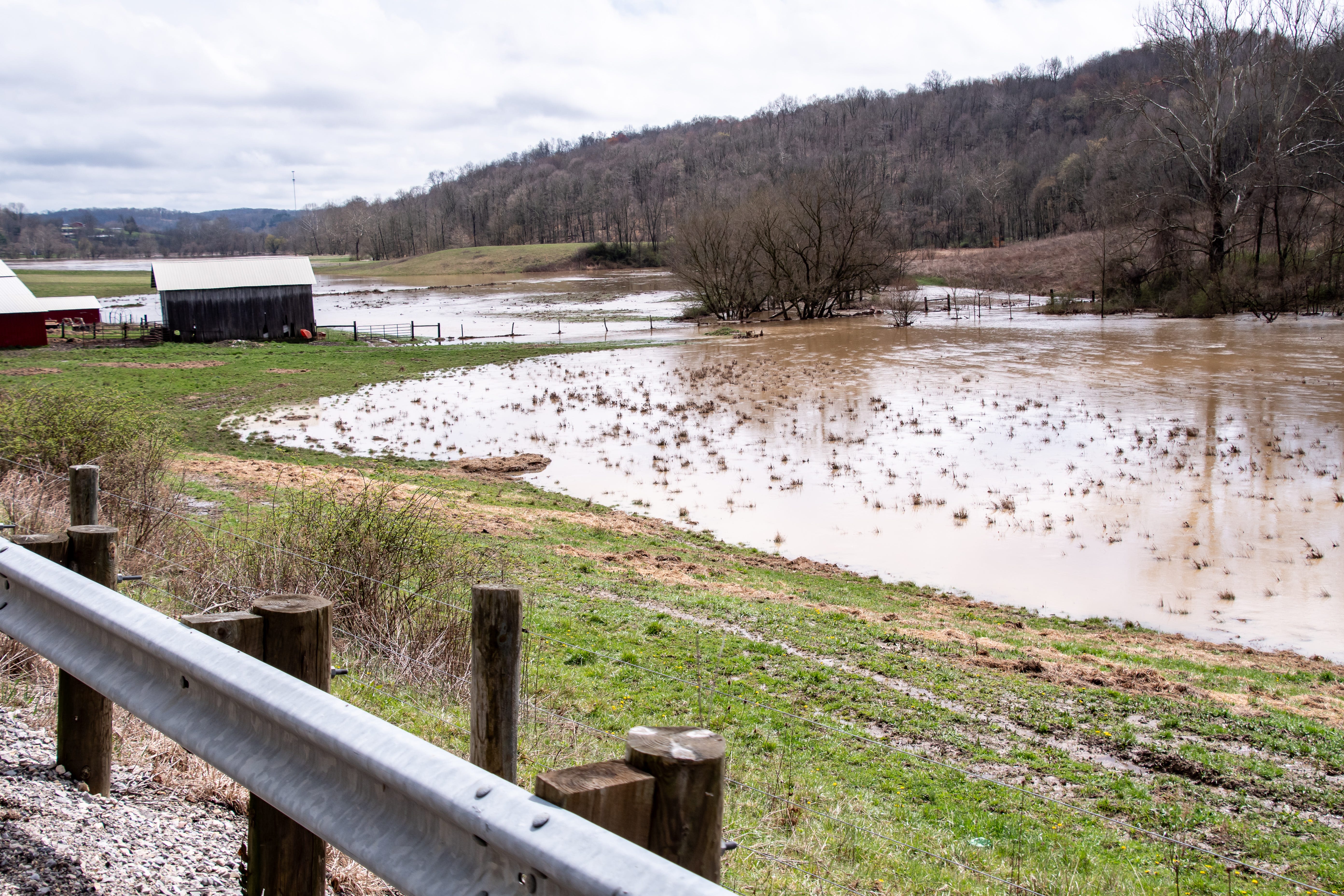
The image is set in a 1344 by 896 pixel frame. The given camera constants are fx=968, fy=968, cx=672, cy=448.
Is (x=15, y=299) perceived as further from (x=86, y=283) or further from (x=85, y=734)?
(x=86, y=283)

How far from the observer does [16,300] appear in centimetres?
4728

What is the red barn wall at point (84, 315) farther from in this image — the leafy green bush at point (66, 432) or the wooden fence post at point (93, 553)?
the wooden fence post at point (93, 553)

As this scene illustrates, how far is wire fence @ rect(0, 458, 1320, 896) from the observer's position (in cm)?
543

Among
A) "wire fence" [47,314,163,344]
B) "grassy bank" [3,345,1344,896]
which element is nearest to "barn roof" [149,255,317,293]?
"wire fence" [47,314,163,344]

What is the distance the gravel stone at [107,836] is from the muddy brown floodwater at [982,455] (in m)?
13.6

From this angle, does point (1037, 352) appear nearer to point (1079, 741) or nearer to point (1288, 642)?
point (1288, 642)

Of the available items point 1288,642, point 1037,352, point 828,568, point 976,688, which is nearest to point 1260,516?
point 1288,642

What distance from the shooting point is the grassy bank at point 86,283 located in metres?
105

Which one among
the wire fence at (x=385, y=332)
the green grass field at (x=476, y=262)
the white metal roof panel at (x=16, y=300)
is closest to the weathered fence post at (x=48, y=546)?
the white metal roof panel at (x=16, y=300)

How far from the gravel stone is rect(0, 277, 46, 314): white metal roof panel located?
52.3m

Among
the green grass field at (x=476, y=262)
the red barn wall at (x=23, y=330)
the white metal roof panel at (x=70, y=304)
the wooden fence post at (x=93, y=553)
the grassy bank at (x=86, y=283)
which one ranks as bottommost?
the wooden fence post at (x=93, y=553)

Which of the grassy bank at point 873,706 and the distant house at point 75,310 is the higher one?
the distant house at point 75,310

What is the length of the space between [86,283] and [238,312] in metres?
89.1

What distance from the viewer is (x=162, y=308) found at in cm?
5131
